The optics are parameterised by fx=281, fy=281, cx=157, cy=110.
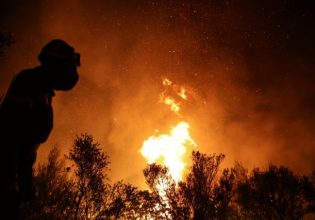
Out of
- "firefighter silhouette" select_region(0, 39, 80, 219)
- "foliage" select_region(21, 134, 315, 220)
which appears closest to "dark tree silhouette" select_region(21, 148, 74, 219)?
"foliage" select_region(21, 134, 315, 220)

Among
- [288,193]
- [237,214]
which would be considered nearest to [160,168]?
[237,214]

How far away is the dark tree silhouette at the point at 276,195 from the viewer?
44.7 metres

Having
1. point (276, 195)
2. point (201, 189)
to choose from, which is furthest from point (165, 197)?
point (276, 195)

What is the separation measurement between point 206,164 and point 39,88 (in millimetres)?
28781

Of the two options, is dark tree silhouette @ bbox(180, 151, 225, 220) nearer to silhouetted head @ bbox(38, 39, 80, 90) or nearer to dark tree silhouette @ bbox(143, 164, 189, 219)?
dark tree silhouette @ bbox(143, 164, 189, 219)

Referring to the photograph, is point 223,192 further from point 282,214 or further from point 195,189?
point 282,214

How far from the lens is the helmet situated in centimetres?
208

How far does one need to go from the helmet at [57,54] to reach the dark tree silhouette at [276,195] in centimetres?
4883

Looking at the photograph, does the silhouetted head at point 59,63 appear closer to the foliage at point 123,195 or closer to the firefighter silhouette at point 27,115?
the firefighter silhouette at point 27,115

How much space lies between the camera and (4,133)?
1582 millimetres

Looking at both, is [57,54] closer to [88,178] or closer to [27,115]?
[27,115]

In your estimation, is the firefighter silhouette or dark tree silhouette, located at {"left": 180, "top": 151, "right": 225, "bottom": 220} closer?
the firefighter silhouette

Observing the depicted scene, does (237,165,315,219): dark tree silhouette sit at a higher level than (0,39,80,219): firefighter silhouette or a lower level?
higher

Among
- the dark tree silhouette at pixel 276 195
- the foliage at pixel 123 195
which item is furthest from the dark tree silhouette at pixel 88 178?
the dark tree silhouette at pixel 276 195
